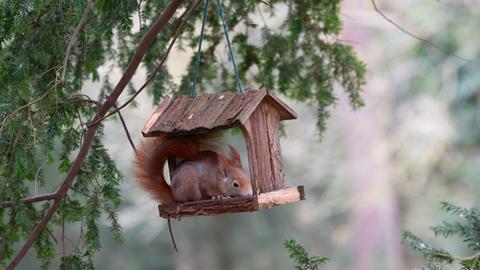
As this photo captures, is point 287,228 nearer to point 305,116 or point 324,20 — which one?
point 305,116

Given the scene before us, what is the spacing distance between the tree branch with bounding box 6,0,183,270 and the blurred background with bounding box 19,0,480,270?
A: 599 centimetres

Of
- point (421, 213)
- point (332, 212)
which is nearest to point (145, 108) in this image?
point (332, 212)

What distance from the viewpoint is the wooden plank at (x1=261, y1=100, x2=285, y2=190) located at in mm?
2515

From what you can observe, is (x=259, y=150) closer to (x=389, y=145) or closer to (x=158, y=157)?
(x=158, y=157)

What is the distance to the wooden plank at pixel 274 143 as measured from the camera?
2515mm

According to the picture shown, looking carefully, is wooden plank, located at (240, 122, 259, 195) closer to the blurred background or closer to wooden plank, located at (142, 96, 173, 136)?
wooden plank, located at (142, 96, 173, 136)

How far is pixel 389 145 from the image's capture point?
35.2 feet

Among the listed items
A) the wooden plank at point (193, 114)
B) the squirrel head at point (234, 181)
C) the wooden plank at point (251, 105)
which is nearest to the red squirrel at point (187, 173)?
the squirrel head at point (234, 181)

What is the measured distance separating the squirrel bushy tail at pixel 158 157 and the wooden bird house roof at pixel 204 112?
53 mm

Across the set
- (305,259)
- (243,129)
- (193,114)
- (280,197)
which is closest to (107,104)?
(193,114)

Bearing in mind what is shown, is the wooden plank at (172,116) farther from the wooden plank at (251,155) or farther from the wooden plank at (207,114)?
the wooden plank at (251,155)

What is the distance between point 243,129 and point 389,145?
858cm

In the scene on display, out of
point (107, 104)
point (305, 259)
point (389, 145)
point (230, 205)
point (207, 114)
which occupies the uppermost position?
point (389, 145)

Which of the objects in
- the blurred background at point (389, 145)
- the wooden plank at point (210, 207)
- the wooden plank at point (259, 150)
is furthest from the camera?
the blurred background at point (389, 145)
